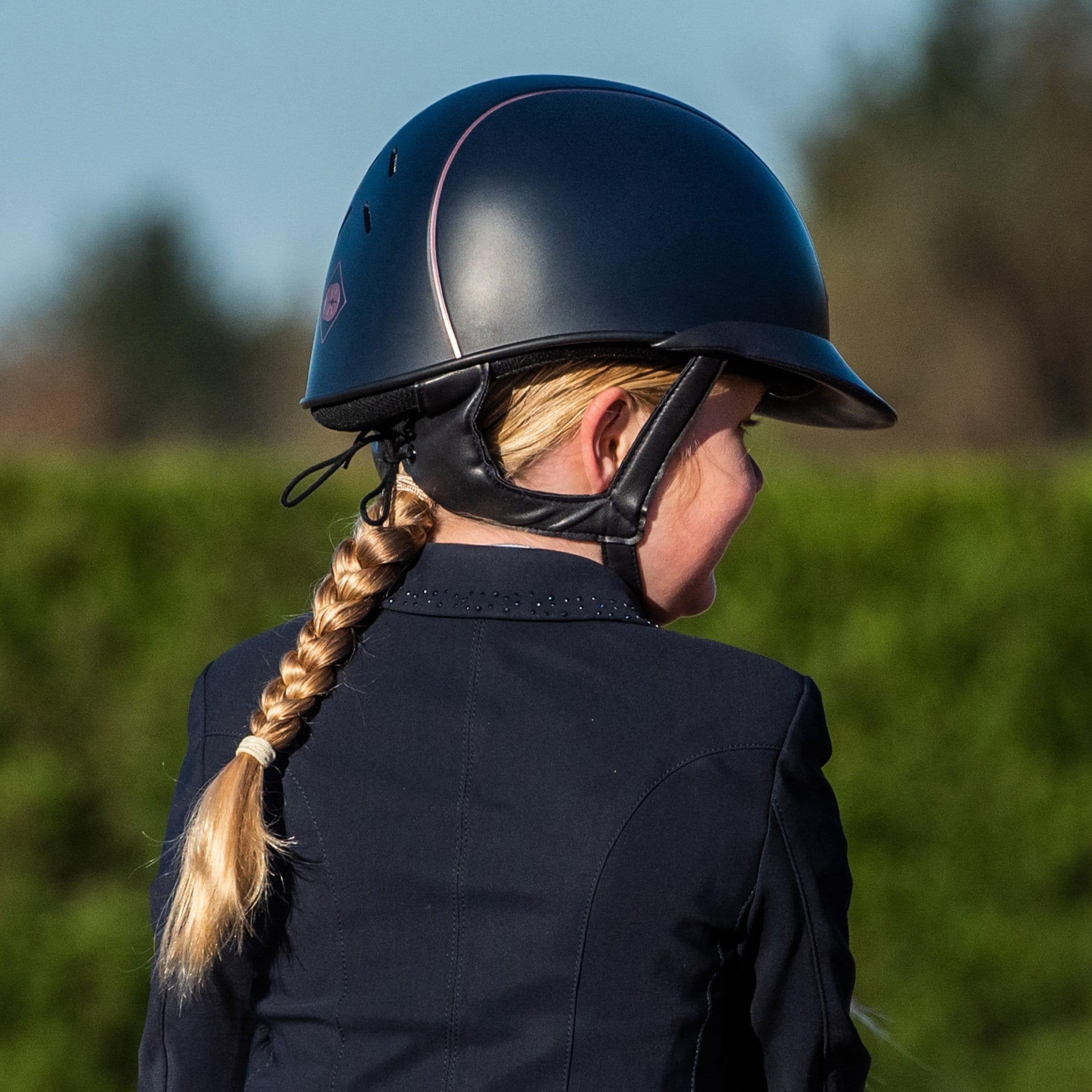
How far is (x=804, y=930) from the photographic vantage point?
1.52 meters

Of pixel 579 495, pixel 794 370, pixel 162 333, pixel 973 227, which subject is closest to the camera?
pixel 579 495

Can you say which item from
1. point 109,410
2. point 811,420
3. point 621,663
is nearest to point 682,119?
point 811,420

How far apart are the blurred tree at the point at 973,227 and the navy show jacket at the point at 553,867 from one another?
14.1 meters

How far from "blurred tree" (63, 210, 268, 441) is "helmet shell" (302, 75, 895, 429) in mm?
30794

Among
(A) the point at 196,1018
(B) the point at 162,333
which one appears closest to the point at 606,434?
(A) the point at 196,1018

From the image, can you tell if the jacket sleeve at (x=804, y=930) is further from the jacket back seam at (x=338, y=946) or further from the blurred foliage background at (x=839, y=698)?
the blurred foliage background at (x=839, y=698)

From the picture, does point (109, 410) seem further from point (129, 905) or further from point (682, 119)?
point (682, 119)

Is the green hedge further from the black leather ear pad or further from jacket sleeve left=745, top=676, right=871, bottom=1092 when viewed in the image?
jacket sleeve left=745, top=676, right=871, bottom=1092

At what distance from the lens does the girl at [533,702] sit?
4.89ft

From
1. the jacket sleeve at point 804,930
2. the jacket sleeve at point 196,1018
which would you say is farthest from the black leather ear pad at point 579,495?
the jacket sleeve at point 196,1018

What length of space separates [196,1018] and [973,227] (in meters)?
17.8

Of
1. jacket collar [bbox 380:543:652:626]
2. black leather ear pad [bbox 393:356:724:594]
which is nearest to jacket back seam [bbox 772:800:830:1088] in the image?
jacket collar [bbox 380:543:652:626]

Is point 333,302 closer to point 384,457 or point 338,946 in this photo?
point 384,457

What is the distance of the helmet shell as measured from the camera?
1.77 m
